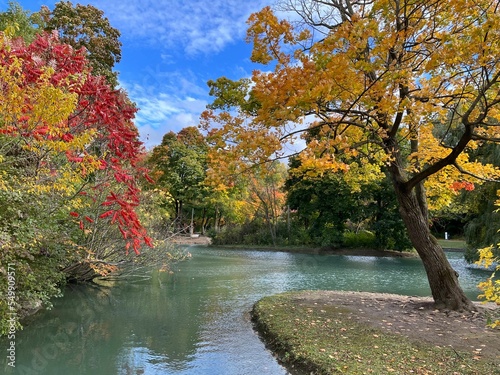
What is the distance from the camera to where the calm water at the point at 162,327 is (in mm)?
4488

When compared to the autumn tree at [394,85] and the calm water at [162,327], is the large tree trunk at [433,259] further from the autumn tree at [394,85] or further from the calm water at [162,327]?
the calm water at [162,327]

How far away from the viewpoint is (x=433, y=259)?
6.35 meters

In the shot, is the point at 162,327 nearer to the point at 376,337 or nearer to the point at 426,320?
the point at 376,337

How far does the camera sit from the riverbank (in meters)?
3.86

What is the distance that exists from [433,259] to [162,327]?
478 cm

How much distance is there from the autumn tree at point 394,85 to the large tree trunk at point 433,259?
0.6 inches

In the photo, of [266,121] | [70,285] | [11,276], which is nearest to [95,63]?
[70,285]

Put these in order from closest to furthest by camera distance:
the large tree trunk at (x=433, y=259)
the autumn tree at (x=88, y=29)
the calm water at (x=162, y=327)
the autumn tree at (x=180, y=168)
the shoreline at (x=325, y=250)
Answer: the calm water at (x=162, y=327), the large tree trunk at (x=433, y=259), the autumn tree at (x=88, y=29), the shoreline at (x=325, y=250), the autumn tree at (x=180, y=168)

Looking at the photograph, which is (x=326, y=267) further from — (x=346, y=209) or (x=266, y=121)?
(x=266, y=121)

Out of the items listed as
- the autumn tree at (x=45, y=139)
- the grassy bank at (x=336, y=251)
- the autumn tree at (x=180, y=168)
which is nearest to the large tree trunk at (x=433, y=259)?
the autumn tree at (x=45, y=139)

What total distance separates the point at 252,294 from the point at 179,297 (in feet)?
5.90

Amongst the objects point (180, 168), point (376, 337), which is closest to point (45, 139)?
point (376, 337)

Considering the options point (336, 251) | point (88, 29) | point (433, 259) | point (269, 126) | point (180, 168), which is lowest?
point (336, 251)

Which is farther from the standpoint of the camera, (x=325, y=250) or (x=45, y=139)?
(x=325, y=250)
